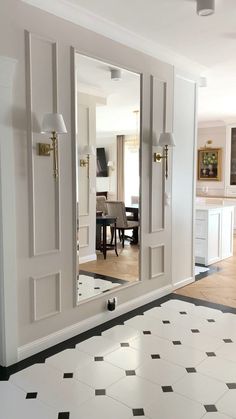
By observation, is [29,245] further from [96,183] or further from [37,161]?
[96,183]

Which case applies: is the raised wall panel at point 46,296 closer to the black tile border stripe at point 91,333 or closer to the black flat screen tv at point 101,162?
the black tile border stripe at point 91,333

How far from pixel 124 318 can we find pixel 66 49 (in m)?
2.59

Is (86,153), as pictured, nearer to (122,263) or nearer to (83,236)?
(83,236)

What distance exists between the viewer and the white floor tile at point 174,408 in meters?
2.23

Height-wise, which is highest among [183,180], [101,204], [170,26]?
[170,26]

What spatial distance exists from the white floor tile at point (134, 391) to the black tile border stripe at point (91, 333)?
67 cm

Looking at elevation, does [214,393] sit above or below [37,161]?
below

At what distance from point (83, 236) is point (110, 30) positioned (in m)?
1.94

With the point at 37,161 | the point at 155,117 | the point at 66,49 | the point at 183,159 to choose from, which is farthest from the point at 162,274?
the point at 66,49

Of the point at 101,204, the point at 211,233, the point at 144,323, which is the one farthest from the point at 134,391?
the point at 211,233

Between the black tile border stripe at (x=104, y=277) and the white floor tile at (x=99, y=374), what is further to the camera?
the black tile border stripe at (x=104, y=277)

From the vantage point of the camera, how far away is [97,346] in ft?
10.2

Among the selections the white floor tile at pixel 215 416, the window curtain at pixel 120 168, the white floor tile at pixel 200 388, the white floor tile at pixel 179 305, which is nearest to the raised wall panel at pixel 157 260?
the white floor tile at pixel 179 305

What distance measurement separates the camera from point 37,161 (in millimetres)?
2902
